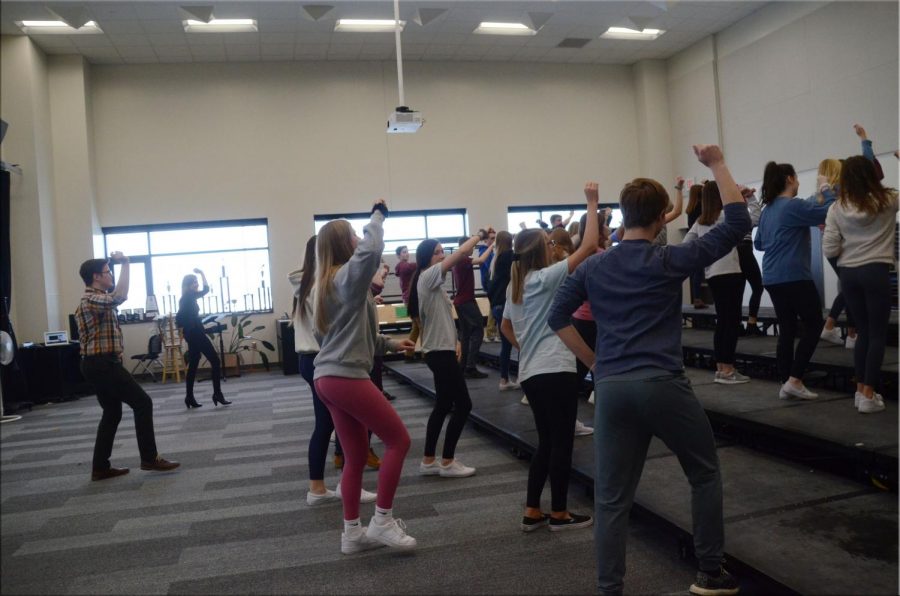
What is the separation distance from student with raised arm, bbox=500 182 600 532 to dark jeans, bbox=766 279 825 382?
68.1 inches

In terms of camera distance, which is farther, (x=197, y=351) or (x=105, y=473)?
(x=197, y=351)

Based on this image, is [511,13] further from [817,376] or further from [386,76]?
[817,376]

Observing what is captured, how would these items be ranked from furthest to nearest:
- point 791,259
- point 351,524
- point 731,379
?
point 731,379, point 791,259, point 351,524

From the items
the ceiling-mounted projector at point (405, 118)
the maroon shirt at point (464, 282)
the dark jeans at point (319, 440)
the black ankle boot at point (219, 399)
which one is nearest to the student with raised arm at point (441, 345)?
the dark jeans at point (319, 440)

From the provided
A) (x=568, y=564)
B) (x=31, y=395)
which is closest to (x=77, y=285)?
(x=31, y=395)

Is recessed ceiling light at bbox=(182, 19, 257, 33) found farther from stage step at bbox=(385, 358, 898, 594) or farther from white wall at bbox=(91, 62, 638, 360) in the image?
stage step at bbox=(385, 358, 898, 594)

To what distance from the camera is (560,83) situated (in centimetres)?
1247

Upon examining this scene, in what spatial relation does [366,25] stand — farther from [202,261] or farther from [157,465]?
[157,465]

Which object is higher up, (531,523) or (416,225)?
(416,225)

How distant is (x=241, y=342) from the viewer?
1106 centimetres

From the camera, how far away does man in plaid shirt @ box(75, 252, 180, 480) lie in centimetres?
432

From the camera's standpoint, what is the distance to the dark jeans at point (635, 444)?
6.50 ft

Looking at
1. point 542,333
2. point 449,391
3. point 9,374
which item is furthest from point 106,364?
point 9,374

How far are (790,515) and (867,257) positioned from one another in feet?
5.02
